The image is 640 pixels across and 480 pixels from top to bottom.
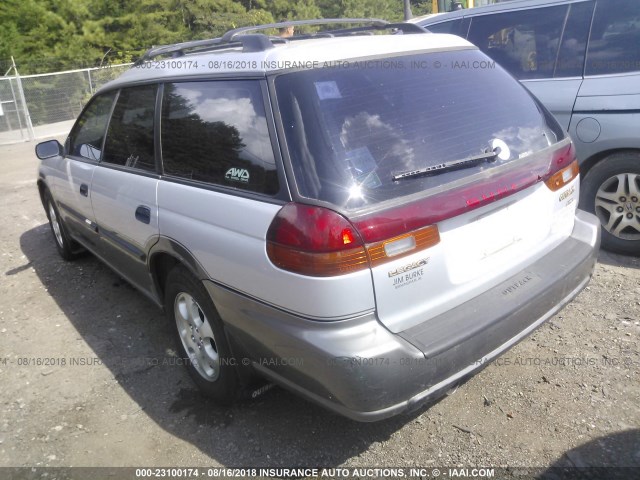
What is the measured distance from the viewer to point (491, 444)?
252 centimetres

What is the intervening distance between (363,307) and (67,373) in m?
2.38

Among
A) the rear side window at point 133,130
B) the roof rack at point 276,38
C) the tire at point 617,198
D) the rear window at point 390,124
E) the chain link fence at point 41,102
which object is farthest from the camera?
the chain link fence at point 41,102

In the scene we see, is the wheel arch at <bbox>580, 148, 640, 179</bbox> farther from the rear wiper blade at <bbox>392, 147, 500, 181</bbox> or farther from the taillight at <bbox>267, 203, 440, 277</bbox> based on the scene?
the taillight at <bbox>267, 203, 440, 277</bbox>

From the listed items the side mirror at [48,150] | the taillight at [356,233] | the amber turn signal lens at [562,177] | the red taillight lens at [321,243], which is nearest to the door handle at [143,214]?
the taillight at [356,233]

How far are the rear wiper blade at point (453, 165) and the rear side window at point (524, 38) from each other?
8.34 ft

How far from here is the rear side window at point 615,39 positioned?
4039 millimetres

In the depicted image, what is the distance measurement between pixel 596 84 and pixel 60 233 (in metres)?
4.98

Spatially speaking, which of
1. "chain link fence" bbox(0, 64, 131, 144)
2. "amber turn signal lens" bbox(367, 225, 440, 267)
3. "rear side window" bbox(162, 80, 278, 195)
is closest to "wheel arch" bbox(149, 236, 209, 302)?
"rear side window" bbox(162, 80, 278, 195)

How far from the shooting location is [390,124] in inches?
91.2

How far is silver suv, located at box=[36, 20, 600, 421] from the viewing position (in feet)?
6.82

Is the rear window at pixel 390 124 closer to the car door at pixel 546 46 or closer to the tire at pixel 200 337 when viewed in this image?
the tire at pixel 200 337

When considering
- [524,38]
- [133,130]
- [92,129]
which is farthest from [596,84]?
[92,129]

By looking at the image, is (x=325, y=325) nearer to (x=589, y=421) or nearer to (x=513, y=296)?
(x=513, y=296)

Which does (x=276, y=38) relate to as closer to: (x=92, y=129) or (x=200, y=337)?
(x=200, y=337)
